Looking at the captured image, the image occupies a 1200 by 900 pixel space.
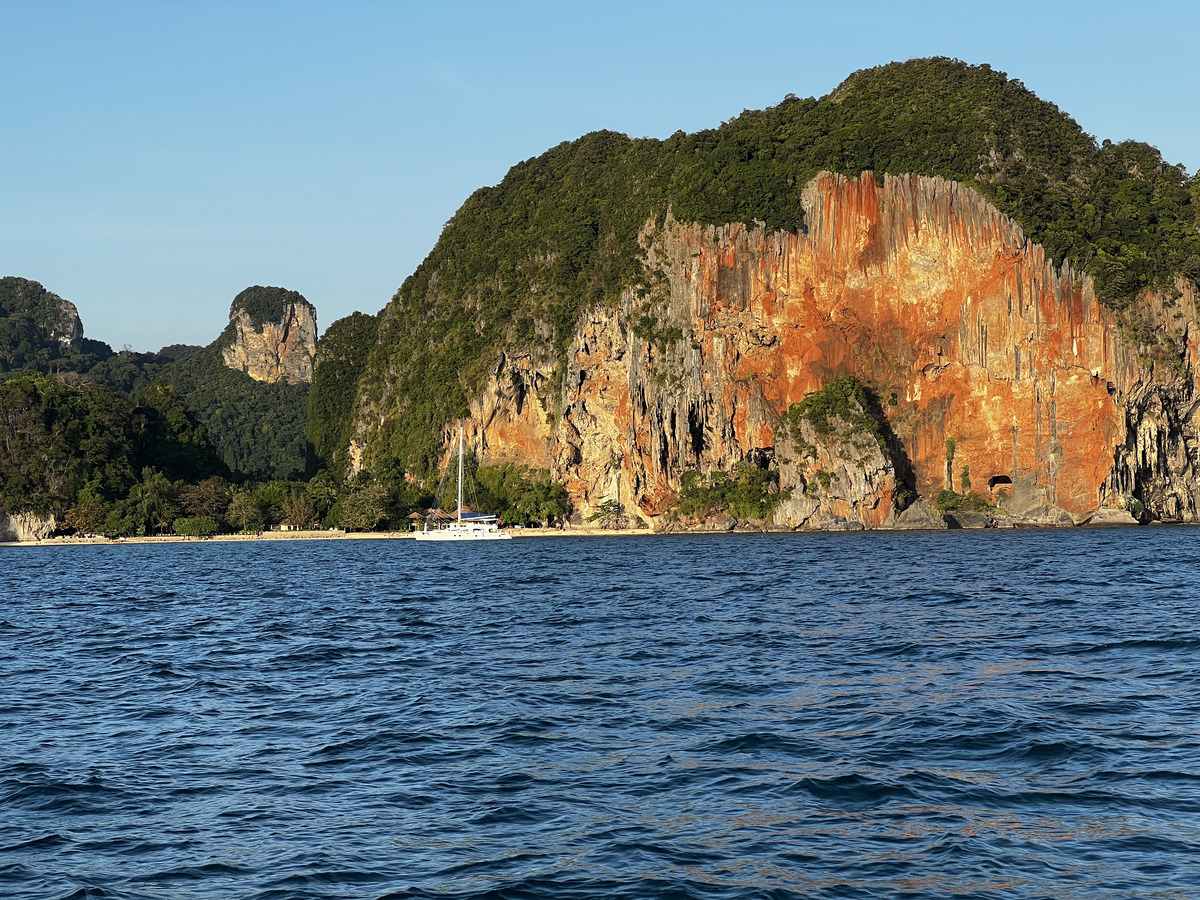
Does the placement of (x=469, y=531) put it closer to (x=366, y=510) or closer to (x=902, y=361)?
(x=366, y=510)

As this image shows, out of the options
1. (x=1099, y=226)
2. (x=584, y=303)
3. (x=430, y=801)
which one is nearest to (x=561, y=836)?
(x=430, y=801)

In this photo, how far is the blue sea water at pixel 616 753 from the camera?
45.9 ft

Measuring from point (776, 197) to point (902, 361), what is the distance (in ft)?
76.1

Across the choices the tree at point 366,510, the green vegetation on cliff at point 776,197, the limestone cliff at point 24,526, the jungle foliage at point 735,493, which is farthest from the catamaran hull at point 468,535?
the limestone cliff at point 24,526

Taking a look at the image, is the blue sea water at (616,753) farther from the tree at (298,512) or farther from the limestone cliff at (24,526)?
the tree at (298,512)

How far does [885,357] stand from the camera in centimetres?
13388

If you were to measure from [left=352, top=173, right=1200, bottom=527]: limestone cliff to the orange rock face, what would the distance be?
6.6 inches

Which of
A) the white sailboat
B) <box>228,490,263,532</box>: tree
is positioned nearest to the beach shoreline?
<box>228,490,263,532</box>: tree

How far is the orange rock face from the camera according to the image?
124 meters

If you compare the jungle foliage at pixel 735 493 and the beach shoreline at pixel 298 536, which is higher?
the jungle foliage at pixel 735 493

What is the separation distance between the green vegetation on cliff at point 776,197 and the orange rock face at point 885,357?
296cm

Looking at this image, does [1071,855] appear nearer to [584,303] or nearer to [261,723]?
[261,723]

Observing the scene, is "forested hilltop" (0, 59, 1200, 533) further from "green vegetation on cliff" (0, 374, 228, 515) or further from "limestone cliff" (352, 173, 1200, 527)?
"limestone cliff" (352, 173, 1200, 527)

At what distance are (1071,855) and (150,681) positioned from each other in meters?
20.7
